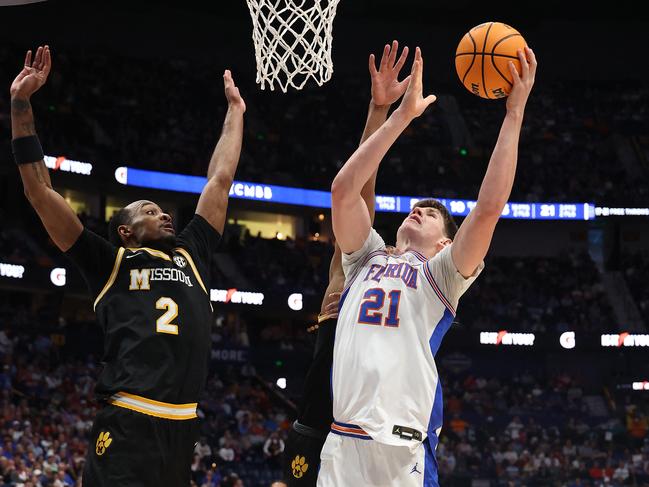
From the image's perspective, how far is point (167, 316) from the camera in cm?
415

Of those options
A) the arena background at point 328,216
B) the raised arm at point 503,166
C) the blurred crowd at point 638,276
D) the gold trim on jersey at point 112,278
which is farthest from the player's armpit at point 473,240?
the blurred crowd at point 638,276

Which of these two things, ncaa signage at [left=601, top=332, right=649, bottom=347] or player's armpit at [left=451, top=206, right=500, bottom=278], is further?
ncaa signage at [left=601, top=332, right=649, bottom=347]

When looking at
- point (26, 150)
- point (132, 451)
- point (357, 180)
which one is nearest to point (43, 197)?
point (26, 150)

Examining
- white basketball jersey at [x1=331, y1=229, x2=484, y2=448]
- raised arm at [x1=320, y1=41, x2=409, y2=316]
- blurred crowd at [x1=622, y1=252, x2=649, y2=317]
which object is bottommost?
white basketball jersey at [x1=331, y1=229, x2=484, y2=448]

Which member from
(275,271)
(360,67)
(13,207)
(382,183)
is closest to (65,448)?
(13,207)

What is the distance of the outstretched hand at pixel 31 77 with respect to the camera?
4.29 m

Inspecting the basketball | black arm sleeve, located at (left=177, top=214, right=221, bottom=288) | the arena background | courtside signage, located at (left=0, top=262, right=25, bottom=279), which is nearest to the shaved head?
black arm sleeve, located at (left=177, top=214, right=221, bottom=288)

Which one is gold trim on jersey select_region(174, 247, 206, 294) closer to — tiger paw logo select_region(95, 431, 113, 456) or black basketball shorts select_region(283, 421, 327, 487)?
tiger paw logo select_region(95, 431, 113, 456)

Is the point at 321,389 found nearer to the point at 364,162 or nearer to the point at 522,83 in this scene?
the point at 364,162

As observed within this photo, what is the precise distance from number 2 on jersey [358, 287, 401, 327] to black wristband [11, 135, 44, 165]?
5.37ft

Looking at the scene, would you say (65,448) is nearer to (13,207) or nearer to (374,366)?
(13,207)

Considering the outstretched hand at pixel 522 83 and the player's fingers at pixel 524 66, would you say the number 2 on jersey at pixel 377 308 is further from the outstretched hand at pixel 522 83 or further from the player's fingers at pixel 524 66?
the player's fingers at pixel 524 66

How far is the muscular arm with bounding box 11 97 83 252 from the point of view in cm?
410

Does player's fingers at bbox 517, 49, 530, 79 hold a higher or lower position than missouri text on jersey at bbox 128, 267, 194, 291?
higher
